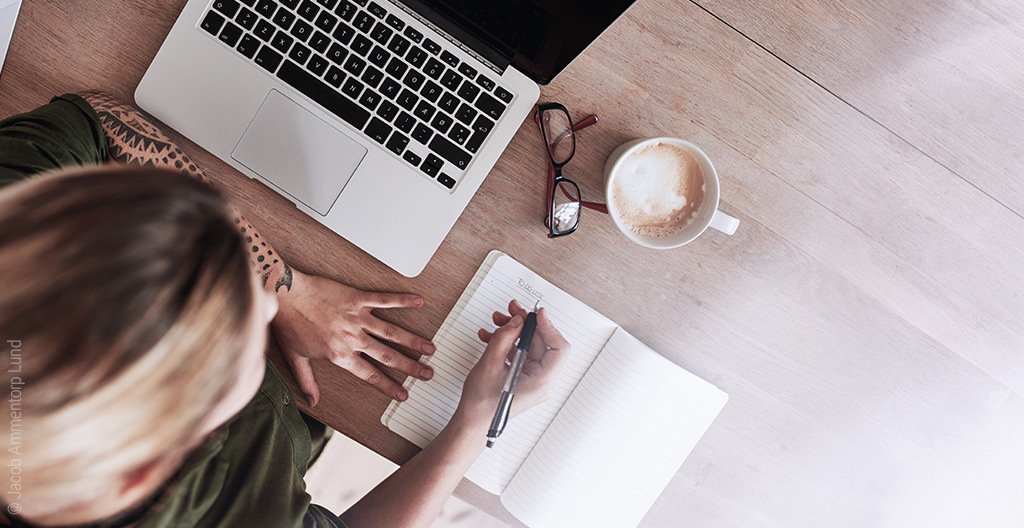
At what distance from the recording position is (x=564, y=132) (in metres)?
0.88

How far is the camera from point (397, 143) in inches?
33.6

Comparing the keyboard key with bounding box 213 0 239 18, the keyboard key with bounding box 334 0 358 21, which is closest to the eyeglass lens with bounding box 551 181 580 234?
the keyboard key with bounding box 334 0 358 21

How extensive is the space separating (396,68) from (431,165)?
0.12 m

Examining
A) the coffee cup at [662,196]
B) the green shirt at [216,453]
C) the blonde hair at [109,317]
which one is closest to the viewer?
the blonde hair at [109,317]

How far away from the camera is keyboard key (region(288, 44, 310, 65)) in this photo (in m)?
0.84

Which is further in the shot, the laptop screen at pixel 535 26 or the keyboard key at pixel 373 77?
the keyboard key at pixel 373 77

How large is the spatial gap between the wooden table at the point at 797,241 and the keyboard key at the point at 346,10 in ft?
0.65

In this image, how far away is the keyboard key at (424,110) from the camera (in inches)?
33.5

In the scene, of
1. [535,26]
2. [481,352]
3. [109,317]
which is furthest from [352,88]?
[109,317]

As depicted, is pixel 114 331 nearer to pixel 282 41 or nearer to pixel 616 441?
pixel 282 41

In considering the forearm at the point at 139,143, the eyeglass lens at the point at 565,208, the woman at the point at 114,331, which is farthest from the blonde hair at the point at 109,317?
the eyeglass lens at the point at 565,208

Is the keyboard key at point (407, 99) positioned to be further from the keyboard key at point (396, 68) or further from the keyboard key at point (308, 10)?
the keyboard key at point (308, 10)

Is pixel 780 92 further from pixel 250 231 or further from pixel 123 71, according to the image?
pixel 123 71

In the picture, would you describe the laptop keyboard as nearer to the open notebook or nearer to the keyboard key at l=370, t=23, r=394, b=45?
the keyboard key at l=370, t=23, r=394, b=45
